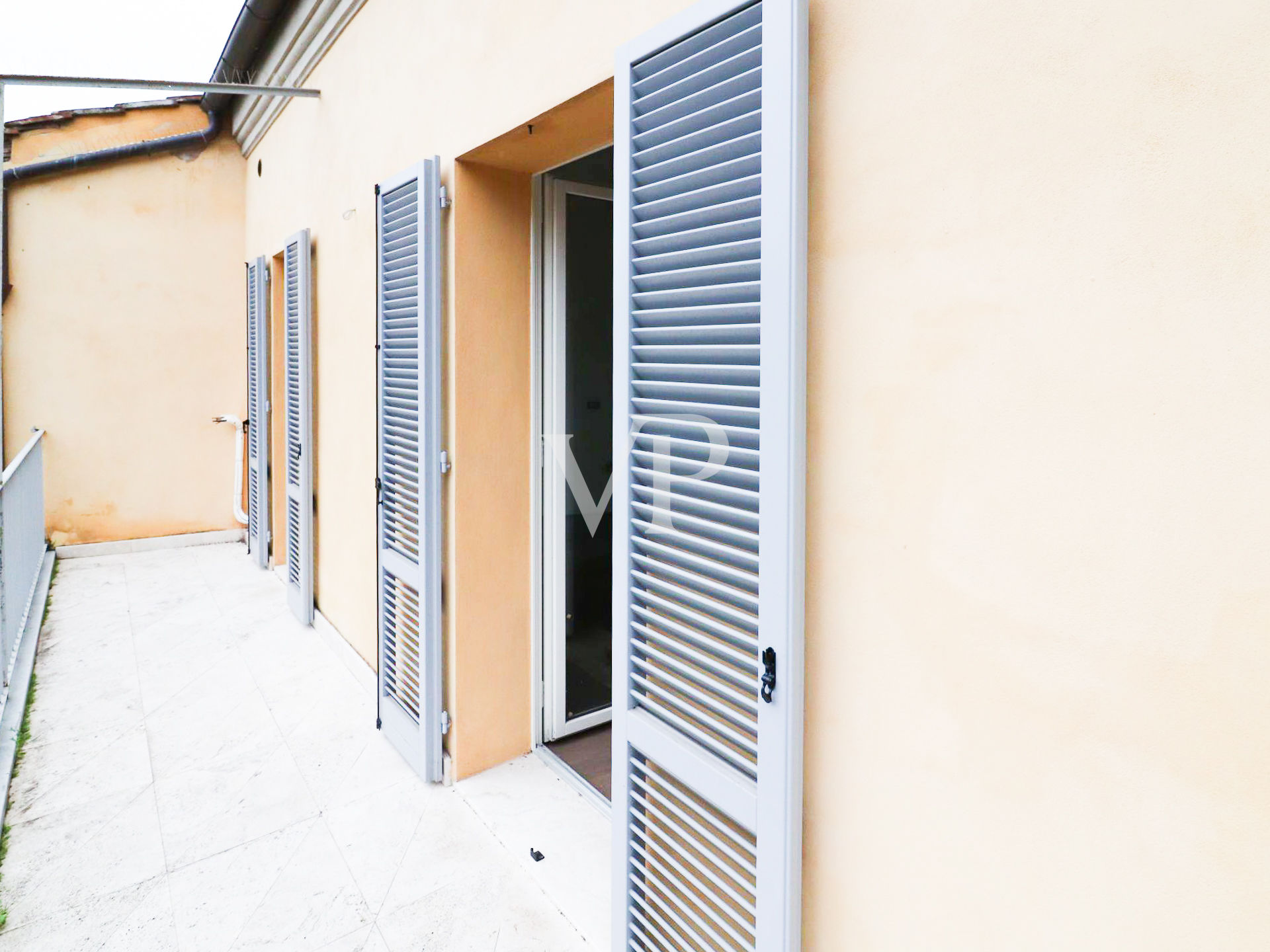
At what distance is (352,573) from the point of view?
4.11m

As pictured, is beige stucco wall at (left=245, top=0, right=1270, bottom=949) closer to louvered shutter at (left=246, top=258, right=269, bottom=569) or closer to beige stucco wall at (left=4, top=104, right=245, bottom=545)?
louvered shutter at (left=246, top=258, right=269, bottom=569)

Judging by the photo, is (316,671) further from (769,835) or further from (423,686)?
(769,835)

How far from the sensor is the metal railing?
11.8 ft

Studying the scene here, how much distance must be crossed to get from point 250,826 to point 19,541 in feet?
9.00

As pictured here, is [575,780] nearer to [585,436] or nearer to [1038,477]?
[585,436]

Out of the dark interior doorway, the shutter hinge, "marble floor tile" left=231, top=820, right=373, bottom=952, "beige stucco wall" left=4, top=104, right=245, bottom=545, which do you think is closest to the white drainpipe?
"beige stucco wall" left=4, top=104, right=245, bottom=545

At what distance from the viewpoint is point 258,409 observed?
5.91m

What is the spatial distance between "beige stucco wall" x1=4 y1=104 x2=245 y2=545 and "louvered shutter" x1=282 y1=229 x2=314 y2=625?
7.12 feet

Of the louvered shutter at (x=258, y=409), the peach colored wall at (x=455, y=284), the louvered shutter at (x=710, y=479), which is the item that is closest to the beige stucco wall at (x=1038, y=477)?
the louvered shutter at (x=710, y=479)

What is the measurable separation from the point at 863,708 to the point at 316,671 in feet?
11.3

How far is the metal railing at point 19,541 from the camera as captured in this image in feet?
11.8

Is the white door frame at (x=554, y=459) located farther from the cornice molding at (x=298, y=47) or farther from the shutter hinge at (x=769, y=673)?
the shutter hinge at (x=769, y=673)

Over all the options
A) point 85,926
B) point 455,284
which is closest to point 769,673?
point 455,284

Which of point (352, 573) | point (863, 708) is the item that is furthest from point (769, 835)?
point (352, 573)
